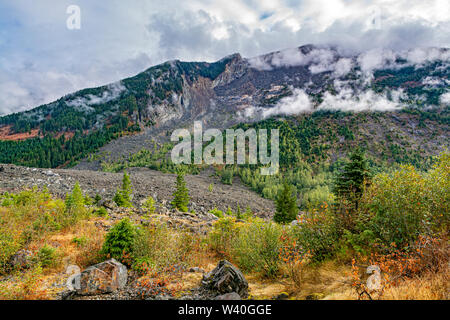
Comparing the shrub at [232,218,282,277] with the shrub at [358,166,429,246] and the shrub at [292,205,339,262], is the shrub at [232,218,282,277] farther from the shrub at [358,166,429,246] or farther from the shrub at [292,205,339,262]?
the shrub at [358,166,429,246]

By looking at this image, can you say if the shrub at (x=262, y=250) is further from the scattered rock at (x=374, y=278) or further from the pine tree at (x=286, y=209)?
the pine tree at (x=286, y=209)

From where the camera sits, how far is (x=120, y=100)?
19525 cm

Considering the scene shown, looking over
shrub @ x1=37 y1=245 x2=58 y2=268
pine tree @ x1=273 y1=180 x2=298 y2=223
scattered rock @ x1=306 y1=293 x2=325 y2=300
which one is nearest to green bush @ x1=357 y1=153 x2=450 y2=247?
scattered rock @ x1=306 y1=293 x2=325 y2=300

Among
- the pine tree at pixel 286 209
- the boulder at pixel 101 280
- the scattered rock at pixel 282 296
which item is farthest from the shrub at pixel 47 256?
the pine tree at pixel 286 209

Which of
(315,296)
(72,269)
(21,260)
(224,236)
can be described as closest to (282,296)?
(315,296)

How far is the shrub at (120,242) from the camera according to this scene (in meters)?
7.11

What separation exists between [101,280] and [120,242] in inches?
60.8

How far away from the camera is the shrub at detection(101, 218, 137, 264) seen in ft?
23.3

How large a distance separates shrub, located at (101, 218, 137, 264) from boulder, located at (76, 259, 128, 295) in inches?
38.6

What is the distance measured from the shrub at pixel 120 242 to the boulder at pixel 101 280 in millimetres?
981

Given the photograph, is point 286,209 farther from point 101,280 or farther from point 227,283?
point 101,280
